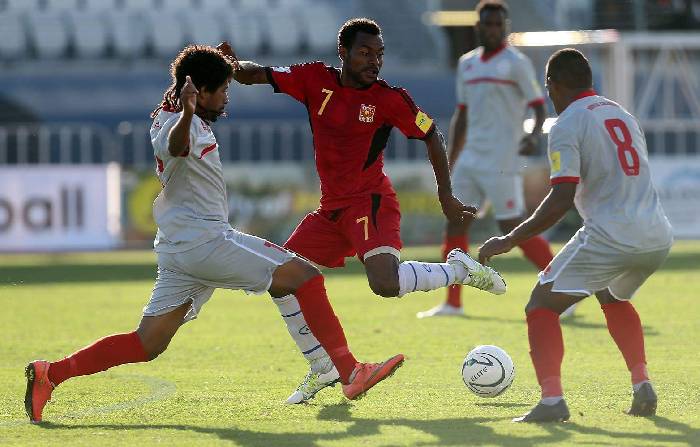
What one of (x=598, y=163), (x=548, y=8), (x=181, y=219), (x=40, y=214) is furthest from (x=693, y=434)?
(x=548, y=8)

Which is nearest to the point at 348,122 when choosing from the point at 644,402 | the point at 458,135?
the point at 644,402

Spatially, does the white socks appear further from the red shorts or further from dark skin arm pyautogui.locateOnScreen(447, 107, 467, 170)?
dark skin arm pyautogui.locateOnScreen(447, 107, 467, 170)

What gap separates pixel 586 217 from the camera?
6.02 metres

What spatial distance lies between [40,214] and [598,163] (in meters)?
14.3

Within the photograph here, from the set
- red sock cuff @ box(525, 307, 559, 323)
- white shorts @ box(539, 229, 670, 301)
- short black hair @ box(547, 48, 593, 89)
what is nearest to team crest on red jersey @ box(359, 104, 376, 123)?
short black hair @ box(547, 48, 593, 89)

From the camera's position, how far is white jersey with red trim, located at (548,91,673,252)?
5.86m

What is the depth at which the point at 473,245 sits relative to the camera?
67.5 feet

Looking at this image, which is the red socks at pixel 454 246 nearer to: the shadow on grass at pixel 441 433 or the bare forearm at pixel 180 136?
the shadow on grass at pixel 441 433

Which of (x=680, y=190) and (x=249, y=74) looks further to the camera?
(x=680, y=190)

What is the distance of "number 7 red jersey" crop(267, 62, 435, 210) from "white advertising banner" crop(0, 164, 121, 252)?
41.1 ft

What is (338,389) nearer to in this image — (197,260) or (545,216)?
(197,260)

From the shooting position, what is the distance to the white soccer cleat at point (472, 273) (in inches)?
273

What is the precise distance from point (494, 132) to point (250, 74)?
4287 mm

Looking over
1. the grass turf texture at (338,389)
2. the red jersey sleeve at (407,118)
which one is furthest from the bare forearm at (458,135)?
the red jersey sleeve at (407,118)
